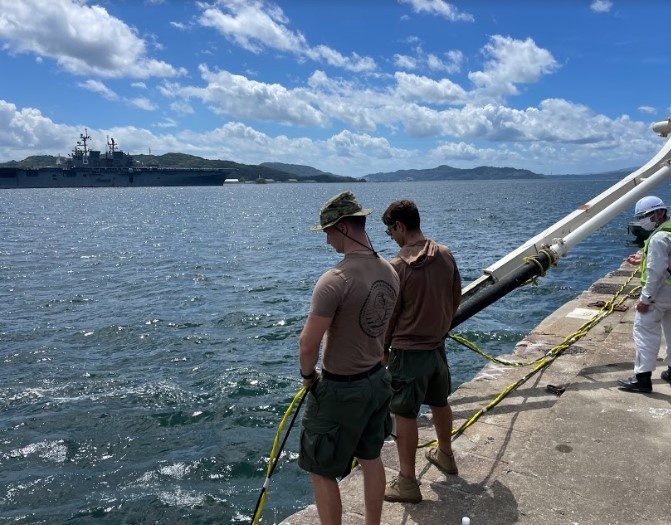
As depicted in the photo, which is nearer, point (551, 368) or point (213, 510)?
point (213, 510)

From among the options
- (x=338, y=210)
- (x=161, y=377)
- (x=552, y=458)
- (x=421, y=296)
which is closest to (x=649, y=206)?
(x=552, y=458)

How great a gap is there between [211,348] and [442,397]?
9063 mm

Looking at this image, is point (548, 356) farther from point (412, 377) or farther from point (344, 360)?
point (344, 360)

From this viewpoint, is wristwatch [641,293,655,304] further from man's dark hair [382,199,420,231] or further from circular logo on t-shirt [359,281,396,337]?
circular logo on t-shirt [359,281,396,337]

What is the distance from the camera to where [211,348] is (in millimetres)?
12344

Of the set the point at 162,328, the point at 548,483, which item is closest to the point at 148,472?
the point at 548,483

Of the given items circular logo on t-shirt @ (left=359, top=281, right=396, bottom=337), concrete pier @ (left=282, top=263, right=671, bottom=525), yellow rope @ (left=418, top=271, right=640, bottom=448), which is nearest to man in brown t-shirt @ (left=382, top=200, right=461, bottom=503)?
concrete pier @ (left=282, top=263, right=671, bottom=525)

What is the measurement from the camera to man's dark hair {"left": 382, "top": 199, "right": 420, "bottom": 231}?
384 cm

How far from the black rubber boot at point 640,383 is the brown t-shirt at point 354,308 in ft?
13.0

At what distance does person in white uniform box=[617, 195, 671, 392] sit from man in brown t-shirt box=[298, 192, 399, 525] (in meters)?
3.63

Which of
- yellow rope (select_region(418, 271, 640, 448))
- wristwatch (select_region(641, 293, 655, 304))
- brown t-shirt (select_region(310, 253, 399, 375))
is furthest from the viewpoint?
wristwatch (select_region(641, 293, 655, 304))

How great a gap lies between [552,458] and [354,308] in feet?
8.71

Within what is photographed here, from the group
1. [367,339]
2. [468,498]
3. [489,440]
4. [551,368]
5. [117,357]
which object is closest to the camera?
[367,339]

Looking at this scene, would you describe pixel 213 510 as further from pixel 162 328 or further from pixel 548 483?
pixel 162 328
